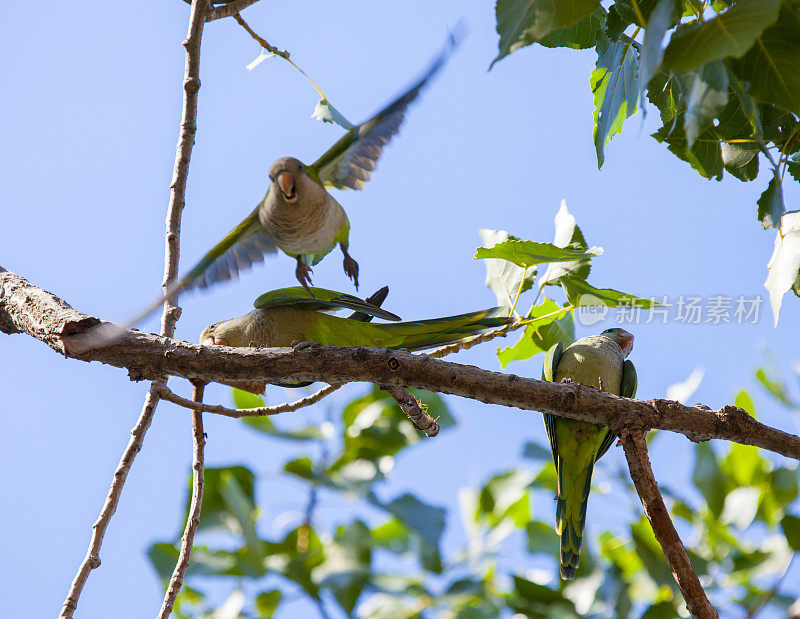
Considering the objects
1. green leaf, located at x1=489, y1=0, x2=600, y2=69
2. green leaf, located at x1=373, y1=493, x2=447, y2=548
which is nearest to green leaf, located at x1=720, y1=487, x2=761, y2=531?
green leaf, located at x1=373, y1=493, x2=447, y2=548

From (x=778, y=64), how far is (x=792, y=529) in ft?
8.26

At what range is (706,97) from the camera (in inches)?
37.1

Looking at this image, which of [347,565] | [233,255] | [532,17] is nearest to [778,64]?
[532,17]

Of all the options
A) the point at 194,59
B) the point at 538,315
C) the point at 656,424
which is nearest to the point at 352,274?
the point at 538,315

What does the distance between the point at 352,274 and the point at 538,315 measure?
68 cm

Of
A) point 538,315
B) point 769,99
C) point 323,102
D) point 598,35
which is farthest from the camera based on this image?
point 538,315

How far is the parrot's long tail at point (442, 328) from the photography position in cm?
213

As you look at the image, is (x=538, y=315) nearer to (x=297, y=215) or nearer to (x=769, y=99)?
(x=297, y=215)

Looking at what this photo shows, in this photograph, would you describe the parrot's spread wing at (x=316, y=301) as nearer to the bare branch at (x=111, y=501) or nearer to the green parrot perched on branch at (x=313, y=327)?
the green parrot perched on branch at (x=313, y=327)

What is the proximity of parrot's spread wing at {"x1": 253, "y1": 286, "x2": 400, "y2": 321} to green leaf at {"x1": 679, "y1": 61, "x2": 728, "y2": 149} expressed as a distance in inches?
49.4

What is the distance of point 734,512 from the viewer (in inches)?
137

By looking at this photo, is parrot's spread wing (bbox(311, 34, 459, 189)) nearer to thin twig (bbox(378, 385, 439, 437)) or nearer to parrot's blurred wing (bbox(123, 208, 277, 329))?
parrot's blurred wing (bbox(123, 208, 277, 329))

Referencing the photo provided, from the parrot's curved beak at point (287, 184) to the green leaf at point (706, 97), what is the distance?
1.13 metres

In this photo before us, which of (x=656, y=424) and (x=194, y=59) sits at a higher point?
(x=194, y=59)
